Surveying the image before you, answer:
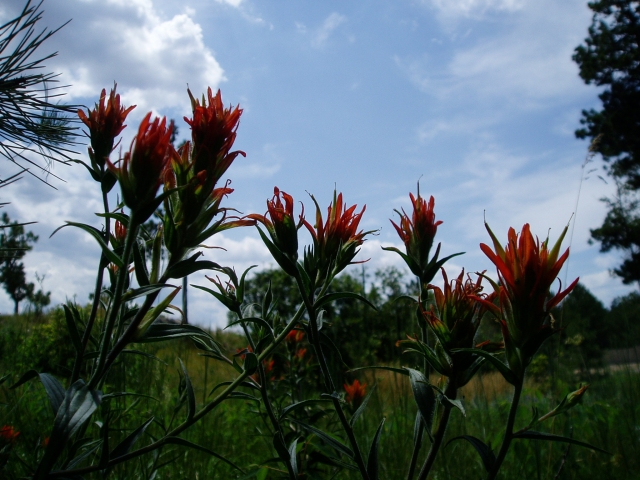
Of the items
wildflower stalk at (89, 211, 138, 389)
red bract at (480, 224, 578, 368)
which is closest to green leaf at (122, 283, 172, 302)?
wildflower stalk at (89, 211, 138, 389)

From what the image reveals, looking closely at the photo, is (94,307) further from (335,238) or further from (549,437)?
(549,437)

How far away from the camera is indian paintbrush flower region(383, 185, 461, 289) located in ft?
4.67

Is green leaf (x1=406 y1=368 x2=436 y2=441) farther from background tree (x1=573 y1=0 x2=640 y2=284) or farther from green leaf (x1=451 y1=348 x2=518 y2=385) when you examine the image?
background tree (x1=573 y1=0 x2=640 y2=284)

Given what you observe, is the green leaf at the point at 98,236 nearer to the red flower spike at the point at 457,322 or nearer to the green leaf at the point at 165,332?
the green leaf at the point at 165,332

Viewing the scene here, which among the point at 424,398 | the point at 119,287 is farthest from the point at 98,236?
the point at 424,398

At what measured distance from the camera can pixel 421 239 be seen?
1.47m

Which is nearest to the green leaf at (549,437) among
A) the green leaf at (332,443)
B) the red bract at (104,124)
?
the green leaf at (332,443)

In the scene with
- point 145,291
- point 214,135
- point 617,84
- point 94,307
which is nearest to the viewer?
point 145,291

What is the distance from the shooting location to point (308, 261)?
1222 mm

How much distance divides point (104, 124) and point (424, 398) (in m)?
1.01

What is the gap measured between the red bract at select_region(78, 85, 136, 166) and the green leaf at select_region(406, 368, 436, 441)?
2.99 feet

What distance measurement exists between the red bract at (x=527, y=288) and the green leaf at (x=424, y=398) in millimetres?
193

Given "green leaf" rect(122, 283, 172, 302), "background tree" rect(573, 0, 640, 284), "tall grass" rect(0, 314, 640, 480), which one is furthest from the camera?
"background tree" rect(573, 0, 640, 284)

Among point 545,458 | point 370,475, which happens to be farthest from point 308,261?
point 545,458
